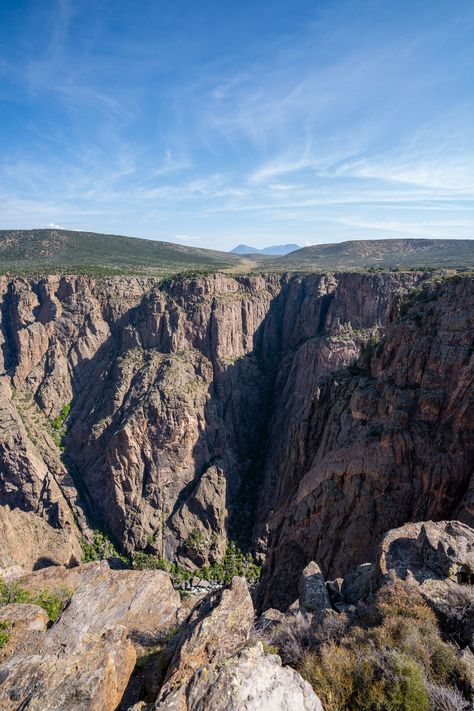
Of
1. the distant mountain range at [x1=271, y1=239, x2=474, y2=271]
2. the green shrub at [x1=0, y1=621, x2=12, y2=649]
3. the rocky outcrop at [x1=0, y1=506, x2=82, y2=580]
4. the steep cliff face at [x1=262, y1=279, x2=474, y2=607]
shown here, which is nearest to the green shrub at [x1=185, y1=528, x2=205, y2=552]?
the rocky outcrop at [x1=0, y1=506, x2=82, y2=580]

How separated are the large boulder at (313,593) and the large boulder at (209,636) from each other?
12.2 feet

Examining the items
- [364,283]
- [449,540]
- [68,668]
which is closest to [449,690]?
[449,540]

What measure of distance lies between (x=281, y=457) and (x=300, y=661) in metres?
48.0

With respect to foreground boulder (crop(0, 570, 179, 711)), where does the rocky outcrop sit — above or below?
below

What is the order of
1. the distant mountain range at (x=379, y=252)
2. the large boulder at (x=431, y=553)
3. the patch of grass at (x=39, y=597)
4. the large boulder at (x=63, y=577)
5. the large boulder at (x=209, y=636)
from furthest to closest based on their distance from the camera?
the distant mountain range at (x=379, y=252)
the large boulder at (x=63, y=577)
the patch of grass at (x=39, y=597)
the large boulder at (x=431, y=553)
the large boulder at (x=209, y=636)

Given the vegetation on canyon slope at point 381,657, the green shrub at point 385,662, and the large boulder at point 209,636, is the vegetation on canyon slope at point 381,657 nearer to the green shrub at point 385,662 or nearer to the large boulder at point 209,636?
the green shrub at point 385,662

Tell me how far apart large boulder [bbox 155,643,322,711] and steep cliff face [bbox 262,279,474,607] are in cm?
1660

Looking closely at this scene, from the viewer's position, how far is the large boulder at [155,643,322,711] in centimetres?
828

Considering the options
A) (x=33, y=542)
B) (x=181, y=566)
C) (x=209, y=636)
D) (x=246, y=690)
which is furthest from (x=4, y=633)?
(x=181, y=566)

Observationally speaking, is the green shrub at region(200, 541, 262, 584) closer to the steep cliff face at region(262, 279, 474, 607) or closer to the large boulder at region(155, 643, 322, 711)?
the steep cliff face at region(262, 279, 474, 607)

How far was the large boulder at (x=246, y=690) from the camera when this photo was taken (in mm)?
8281

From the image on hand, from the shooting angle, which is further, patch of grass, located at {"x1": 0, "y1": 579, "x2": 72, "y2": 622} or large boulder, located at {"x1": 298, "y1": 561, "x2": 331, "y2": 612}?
patch of grass, located at {"x1": 0, "y1": 579, "x2": 72, "y2": 622}

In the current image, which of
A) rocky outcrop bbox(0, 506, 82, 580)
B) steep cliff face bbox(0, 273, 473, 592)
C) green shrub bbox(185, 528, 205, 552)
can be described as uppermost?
steep cliff face bbox(0, 273, 473, 592)

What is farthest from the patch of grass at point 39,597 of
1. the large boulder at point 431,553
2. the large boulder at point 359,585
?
the large boulder at point 431,553
